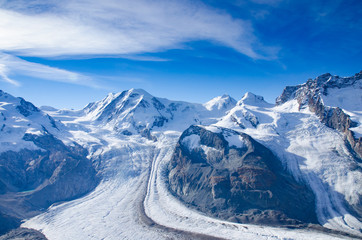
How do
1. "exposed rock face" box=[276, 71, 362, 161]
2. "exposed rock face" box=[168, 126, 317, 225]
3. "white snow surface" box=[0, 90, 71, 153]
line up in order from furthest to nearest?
"white snow surface" box=[0, 90, 71, 153] < "exposed rock face" box=[276, 71, 362, 161] < "exposed rock face" box=[168, 126, 317, 225]

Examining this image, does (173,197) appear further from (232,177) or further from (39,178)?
(39,178)

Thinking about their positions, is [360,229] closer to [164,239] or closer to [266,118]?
[164,239]

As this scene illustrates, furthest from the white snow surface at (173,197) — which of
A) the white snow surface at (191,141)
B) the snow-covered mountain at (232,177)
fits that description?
the white snow surface at (191,141)

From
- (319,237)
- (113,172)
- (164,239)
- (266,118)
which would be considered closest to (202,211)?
(164,239)

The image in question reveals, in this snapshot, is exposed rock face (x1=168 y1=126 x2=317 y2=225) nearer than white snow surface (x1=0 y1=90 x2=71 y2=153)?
Yes

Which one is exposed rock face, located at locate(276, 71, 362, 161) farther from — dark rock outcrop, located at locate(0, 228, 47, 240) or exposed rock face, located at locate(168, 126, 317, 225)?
dark rock outcrop, located at locate(0, 228, 47, 240)

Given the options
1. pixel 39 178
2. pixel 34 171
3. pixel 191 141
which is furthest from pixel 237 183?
pixel 34 171

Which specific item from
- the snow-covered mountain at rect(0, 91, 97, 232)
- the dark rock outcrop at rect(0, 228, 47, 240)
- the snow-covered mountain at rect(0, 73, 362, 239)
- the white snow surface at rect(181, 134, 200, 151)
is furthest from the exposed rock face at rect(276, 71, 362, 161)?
the snow-covered mountain at rect(0, 91, 97, 232)

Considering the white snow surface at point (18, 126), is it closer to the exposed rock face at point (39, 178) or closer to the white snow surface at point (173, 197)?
the exposed rock face at point (39, 178)
